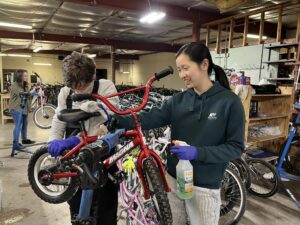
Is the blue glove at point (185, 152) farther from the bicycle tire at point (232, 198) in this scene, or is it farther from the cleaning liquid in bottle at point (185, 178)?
the bicycle tire at point (232, 198)

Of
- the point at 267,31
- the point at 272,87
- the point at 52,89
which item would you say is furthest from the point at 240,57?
the point at 52,89

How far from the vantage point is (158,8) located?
18.2 feet

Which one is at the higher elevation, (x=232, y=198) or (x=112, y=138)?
(x=112, y=138)

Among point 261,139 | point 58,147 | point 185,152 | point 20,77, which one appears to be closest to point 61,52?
point 20,77

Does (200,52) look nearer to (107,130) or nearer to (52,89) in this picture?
(107,130)

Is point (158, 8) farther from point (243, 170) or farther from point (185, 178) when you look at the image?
point (185, 178)

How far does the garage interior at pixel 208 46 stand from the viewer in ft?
8.93

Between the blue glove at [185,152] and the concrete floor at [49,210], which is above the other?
the blue glove at [185,152]

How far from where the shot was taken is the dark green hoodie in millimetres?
1091

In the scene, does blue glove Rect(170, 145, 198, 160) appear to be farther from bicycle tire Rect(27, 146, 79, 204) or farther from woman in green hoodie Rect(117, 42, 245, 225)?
bicycle tire Rect(27, 146, 79, 204)

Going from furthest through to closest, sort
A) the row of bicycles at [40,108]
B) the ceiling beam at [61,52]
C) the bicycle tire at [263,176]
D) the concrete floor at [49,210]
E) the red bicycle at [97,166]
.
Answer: the ceiling beam at [61,52], the row of bicycles at [40,108], the bicycle tire at [263,176], the concrete floor at [49,210], the red bicycle at [97,166]

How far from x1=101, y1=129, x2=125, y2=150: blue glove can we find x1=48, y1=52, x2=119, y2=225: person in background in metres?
0.20

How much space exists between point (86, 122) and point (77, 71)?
272mm

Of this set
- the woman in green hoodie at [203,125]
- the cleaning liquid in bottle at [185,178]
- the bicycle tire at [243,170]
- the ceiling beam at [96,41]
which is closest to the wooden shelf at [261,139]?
the bicycle tire at [243,170]
